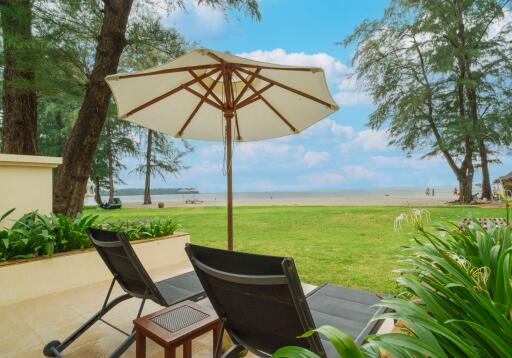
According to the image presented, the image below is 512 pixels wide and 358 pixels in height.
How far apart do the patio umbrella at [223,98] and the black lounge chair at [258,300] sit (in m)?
1.55

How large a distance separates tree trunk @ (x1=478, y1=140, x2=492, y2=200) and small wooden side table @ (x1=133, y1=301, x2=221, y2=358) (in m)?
21.2

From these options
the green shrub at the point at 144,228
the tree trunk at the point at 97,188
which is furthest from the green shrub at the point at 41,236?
the tree trunk at the point at 97,188

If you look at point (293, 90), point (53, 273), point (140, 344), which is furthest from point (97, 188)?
point (140, 344)

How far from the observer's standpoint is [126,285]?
7.75 feet

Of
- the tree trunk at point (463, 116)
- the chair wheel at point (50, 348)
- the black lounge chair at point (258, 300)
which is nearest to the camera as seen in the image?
the black lounge chair at point (258, 300)

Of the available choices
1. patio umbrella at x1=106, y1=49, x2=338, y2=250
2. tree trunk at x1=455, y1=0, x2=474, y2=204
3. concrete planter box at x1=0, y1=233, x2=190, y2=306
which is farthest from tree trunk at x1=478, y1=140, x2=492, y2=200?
concrete planter box at x1=0, y1=233, x2=190, y2=306

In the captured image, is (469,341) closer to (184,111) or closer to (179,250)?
(184,111)

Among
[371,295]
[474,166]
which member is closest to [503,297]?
[371,295]

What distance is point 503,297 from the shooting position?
131 centimetres

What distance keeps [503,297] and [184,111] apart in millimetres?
3466

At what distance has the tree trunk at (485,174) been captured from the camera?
704 inches

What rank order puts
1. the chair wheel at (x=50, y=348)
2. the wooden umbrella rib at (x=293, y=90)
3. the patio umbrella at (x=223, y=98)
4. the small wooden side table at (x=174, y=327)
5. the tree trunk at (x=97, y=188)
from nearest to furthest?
the small wooden side table at (x=174, y=327) < the chair wheel at (x=50, y=348) < the patio umbrella at (x=223, y=98) < the wooden umbrella rib at (x=293, y=90) < the tree trunk at (x=97, y=188)

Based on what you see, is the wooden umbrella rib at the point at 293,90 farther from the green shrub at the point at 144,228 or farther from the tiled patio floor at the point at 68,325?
the green shrub at the point at 144,228

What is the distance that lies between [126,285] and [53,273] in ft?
5.75
